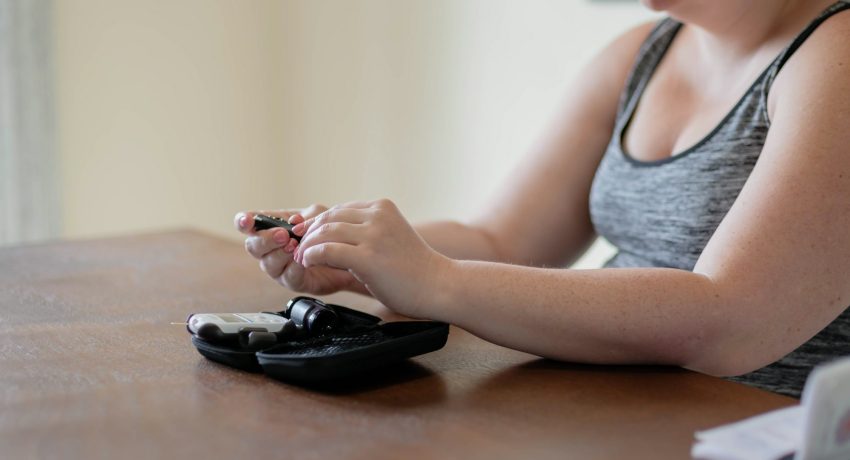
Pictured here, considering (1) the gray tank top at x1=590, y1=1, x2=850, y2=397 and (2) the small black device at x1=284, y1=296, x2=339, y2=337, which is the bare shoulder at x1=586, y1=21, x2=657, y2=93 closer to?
(1) the gray tank top at x1=590, y1=1, x2=850, y2=397

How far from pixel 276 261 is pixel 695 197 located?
1.74ft

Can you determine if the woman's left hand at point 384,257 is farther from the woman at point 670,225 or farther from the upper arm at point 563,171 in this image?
the upper arm at point 563,171

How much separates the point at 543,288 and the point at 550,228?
1.92ft

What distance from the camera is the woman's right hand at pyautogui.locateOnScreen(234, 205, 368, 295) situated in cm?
113

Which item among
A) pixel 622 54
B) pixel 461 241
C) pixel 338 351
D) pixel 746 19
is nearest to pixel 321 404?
pixel 338 351

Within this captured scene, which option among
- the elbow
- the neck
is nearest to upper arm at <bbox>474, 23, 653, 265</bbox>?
the neck

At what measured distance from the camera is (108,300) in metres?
1.24

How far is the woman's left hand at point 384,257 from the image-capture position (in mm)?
958

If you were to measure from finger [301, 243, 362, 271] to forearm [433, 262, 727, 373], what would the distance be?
0.09 metres

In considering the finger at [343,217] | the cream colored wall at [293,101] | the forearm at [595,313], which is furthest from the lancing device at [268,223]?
the cream colored wall at [293,101]

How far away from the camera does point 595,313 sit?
3.12ft

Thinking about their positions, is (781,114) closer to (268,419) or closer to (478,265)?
(478,265)

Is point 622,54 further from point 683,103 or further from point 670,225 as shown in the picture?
point 670,225

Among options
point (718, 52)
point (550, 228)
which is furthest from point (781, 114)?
point (550, 228)
